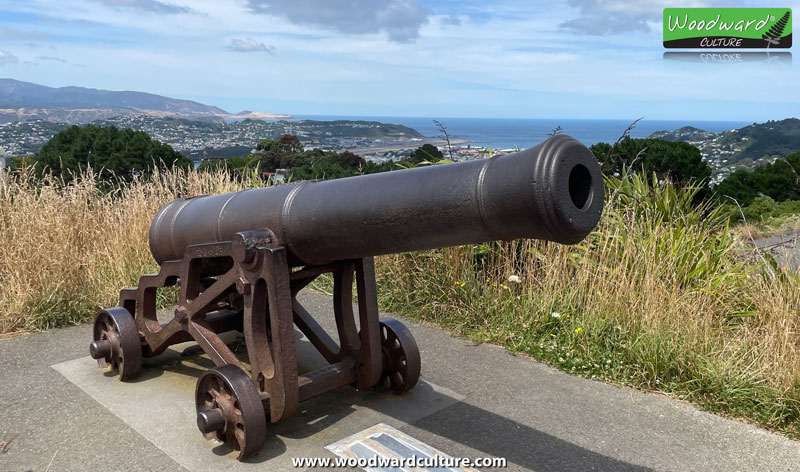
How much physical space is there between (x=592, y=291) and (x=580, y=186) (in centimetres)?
303

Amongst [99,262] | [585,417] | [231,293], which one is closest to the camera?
[585,417]

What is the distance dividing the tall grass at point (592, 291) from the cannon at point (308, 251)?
1593 millimetres

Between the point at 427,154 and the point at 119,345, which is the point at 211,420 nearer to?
the point at 119,345

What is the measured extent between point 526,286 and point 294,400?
110 inches

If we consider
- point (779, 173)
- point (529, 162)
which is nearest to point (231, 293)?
point (529, 162)

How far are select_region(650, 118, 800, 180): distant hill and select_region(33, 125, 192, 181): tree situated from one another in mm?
14855

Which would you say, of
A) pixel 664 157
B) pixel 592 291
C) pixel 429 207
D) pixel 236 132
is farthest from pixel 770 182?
pixel 236 132

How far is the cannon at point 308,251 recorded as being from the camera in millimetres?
2361

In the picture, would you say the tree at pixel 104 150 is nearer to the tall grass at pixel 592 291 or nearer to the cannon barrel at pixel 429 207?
the tall grass at pixel 592 291

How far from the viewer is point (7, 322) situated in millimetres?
→ 5723

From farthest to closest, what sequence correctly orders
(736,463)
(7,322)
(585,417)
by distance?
(7,322) < (585,417) < (736,463)

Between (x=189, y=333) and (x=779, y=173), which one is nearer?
(x=189, y=333)

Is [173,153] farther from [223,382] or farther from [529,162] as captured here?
[529,162]

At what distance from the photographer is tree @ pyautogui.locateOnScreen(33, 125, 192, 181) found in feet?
61.8
